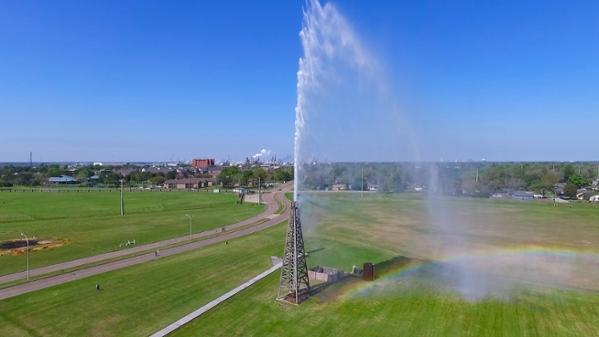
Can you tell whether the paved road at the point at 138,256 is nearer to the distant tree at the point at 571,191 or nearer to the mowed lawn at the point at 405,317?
the mowed lawn at the point at 405,317

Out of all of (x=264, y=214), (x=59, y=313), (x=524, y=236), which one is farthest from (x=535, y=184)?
(x=59, y=313)

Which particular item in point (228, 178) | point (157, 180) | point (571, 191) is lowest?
point (571, 191)

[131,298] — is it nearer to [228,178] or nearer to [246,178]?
[246,178]

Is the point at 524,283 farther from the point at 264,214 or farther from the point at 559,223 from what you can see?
the point at 264,214

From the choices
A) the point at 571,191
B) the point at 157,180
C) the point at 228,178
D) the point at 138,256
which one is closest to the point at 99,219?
the point at 138,256

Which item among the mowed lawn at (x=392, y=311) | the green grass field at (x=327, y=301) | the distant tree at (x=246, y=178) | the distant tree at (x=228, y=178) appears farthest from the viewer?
the distant tree at (x=246, y=178)

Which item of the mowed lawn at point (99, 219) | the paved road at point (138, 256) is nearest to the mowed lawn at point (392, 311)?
the paved road at point (138, 256)
